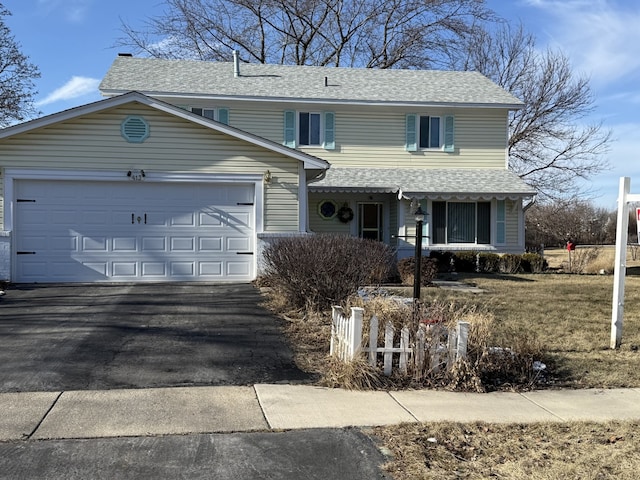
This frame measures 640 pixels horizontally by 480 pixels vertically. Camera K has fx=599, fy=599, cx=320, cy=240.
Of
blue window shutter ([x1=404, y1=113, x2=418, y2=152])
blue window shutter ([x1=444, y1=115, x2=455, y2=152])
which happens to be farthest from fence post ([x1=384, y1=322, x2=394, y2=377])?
blue window shutter ([x1=444, y1=115, x2=455, y2=152])

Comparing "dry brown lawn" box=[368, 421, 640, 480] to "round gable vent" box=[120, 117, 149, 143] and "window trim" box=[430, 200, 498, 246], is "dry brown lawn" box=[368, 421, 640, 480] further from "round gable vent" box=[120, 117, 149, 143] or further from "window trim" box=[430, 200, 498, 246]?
"window trim" box=[430, 200, 498, 246]

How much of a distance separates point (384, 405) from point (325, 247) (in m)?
4.23

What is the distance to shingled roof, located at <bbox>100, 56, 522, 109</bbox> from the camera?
1984 cm

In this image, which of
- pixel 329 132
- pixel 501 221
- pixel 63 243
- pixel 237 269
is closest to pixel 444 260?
pixel 501 221

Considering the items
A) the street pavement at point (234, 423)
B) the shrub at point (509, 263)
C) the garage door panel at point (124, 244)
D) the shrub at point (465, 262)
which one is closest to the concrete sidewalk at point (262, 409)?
the street pavement at point (234, 423)

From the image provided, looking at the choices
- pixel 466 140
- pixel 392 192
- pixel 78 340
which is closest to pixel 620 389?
pixel 78 340

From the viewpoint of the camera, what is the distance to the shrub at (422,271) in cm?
1475

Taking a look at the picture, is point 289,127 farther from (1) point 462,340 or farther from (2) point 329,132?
(1) point 462,340

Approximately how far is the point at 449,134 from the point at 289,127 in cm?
557

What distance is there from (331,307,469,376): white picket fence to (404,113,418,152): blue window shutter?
48.3 feet

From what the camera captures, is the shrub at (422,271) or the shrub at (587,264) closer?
the shrub at (422,271)

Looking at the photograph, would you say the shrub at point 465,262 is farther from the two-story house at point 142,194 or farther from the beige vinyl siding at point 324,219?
the two-story house at point 142,194

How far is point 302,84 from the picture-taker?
21391 mm

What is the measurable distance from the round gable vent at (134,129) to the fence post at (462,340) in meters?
9.44
